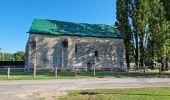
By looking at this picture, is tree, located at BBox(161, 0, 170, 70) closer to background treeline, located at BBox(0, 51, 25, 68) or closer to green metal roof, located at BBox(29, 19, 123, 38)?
green metal roof, located at BBox(29, 19, 123, 38)

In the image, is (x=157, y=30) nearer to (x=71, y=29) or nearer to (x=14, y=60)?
(x=71, y=29)

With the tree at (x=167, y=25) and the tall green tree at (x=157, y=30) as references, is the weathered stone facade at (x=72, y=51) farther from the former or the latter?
the tree at (x=167, y=25)

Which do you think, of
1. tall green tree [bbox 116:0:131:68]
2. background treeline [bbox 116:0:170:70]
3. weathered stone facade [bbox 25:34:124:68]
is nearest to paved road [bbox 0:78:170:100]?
background treeline [bbox 116:0:170:70]

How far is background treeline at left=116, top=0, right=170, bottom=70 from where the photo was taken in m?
47.3

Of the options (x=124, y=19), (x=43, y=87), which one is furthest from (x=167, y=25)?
(x=43, y=87)

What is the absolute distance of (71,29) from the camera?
53.0 meters

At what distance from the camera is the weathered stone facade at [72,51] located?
49406 millimetres

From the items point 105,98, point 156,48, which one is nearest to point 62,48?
point 156,48

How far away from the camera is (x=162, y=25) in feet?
154

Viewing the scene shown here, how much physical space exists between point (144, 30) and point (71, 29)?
44.8ft

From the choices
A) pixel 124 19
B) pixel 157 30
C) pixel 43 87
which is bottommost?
pixel 43 87

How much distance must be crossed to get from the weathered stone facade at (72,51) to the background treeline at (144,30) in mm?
2732

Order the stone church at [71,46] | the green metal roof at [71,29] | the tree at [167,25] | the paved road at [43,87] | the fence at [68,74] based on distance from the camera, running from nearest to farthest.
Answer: the paved road at [43,87], the fence at [68,74], the tree at [167,25], the stone church at [71,46], the green metal roof at [71,29]

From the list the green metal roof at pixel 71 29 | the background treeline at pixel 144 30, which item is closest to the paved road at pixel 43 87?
the background treeline at pixel 144 30
